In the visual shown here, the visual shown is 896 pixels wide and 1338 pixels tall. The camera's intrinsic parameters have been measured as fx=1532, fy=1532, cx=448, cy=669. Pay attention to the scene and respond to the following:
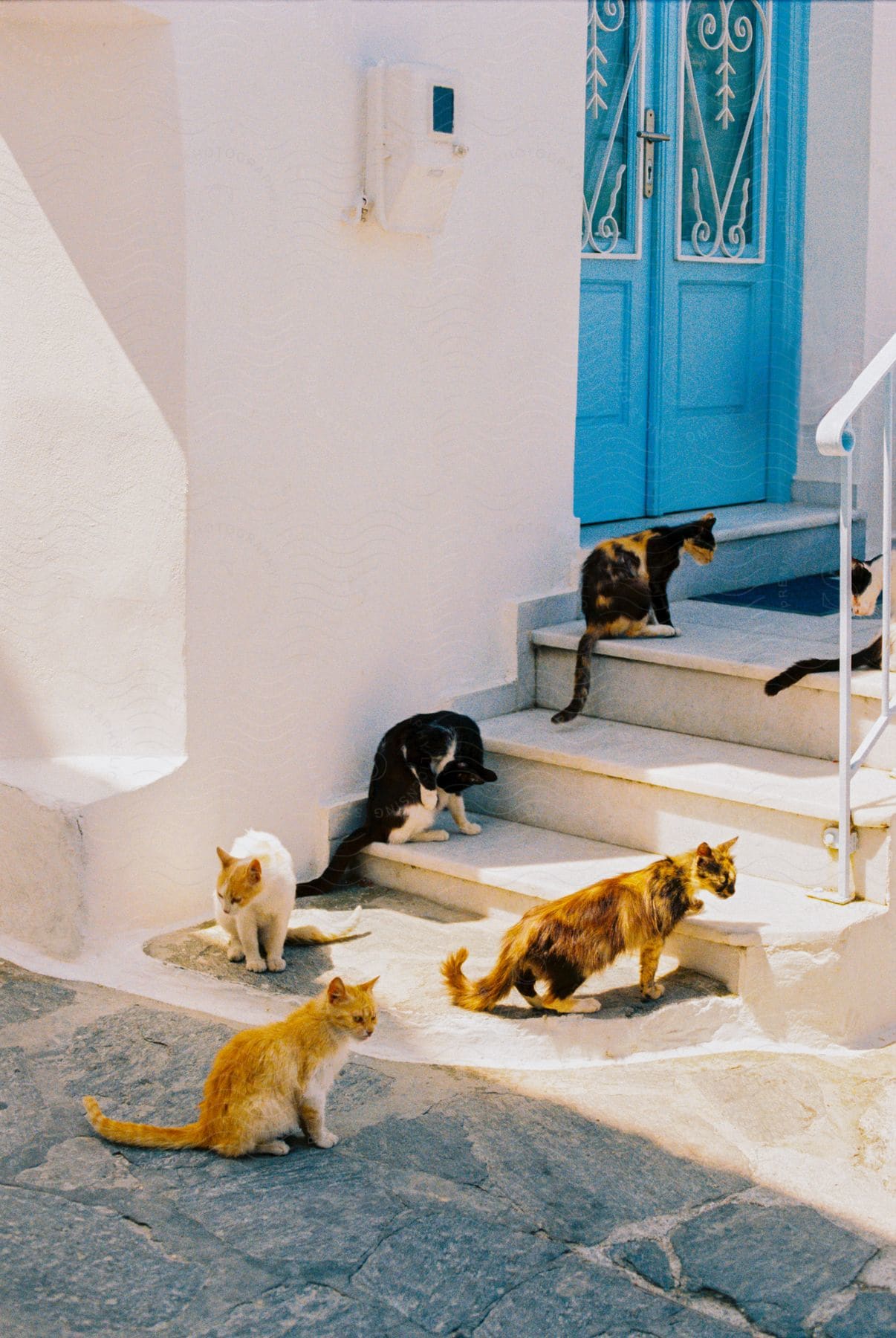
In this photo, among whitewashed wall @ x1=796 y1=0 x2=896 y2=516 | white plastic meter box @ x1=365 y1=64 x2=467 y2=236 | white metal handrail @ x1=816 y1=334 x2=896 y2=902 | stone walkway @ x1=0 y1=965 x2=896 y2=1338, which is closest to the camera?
stone walkway @ x1=0 y1=965 x2=896 y2=1338

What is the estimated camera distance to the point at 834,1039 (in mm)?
3439

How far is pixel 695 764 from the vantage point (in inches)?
158

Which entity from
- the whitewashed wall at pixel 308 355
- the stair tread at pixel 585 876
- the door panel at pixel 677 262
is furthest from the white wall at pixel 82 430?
the door panel at pixel 677 262

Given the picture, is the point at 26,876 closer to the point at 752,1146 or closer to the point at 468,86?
the point at 752,1146

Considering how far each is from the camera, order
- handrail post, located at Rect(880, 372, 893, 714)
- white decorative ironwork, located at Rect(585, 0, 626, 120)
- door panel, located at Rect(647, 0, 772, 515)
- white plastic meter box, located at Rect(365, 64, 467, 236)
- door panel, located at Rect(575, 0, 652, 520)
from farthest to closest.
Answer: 1. door panel, located at Rect(647, 0, 772, 515)
2. door panel, located at Rect(575, 0, 652, 520)
3. white decorative ironwork, located at Rect(585, 0, 626, 120)
4. white plastic meter box, located at Rect(365, 64, 467, 236)
5. handrail post, located at Rect(880, 372, 893, 714)

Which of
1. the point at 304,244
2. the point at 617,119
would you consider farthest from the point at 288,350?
the point at 617,119

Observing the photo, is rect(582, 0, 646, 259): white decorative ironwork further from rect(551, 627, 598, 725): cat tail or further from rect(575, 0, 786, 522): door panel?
rect(551, 627, 598, 725): cat tail

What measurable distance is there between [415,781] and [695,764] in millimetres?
738

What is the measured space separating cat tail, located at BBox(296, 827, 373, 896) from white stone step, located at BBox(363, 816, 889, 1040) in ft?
0.90

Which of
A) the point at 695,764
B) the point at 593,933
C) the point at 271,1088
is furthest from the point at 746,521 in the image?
the point at 271,1088

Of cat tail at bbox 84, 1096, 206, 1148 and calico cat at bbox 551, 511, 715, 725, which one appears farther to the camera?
calico cat at bbox 551, 511, 715, 725

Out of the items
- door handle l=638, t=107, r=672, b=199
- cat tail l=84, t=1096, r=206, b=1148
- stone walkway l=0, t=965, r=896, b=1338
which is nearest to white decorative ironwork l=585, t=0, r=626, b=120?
door handle l=638, t=107, r=672, b=199

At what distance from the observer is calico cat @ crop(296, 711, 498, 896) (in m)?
4.04

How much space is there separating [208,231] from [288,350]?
0.37 meters
